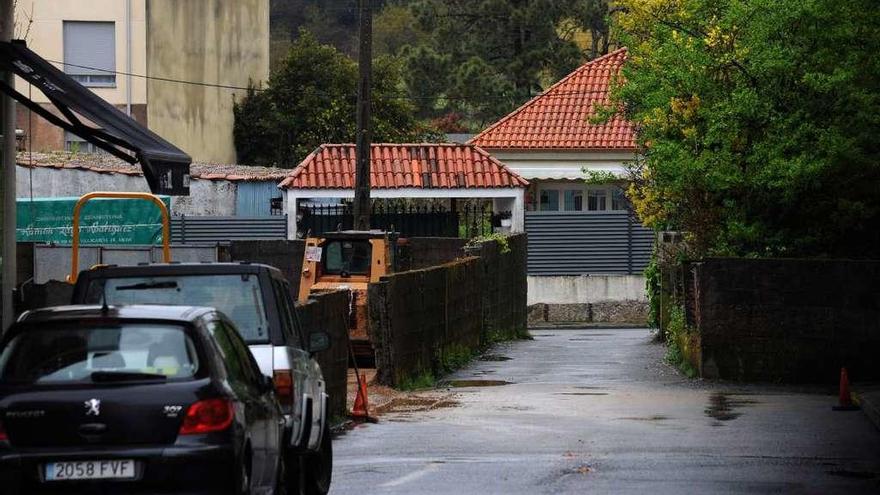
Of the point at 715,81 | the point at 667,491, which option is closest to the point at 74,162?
the point at 715,81

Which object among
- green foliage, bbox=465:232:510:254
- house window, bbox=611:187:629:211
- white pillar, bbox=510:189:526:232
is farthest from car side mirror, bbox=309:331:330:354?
house window, bbox=611:187:629:211

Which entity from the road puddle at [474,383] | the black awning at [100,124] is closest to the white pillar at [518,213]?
the road puddle at [474,383]

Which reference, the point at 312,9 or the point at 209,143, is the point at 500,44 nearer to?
the point at 209,143

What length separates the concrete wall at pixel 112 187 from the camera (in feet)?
144

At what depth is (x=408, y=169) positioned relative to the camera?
43938mm

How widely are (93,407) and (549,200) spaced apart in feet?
150

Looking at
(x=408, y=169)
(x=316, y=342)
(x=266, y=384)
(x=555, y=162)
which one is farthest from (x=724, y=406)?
(x=555, y=162)

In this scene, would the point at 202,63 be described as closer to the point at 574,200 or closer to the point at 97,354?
the point at 574,200

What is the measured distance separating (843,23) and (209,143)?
3755 centimetres

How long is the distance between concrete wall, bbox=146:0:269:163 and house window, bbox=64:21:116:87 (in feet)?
3.92

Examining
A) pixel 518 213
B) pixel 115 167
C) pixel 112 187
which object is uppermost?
pixel 115 167

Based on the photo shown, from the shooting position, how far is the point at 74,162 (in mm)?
46125

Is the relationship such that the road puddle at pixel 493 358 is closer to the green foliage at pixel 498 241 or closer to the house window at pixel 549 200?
the green foliage at pixel 498 241

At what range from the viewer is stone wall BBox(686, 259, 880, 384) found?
76.1 feet
